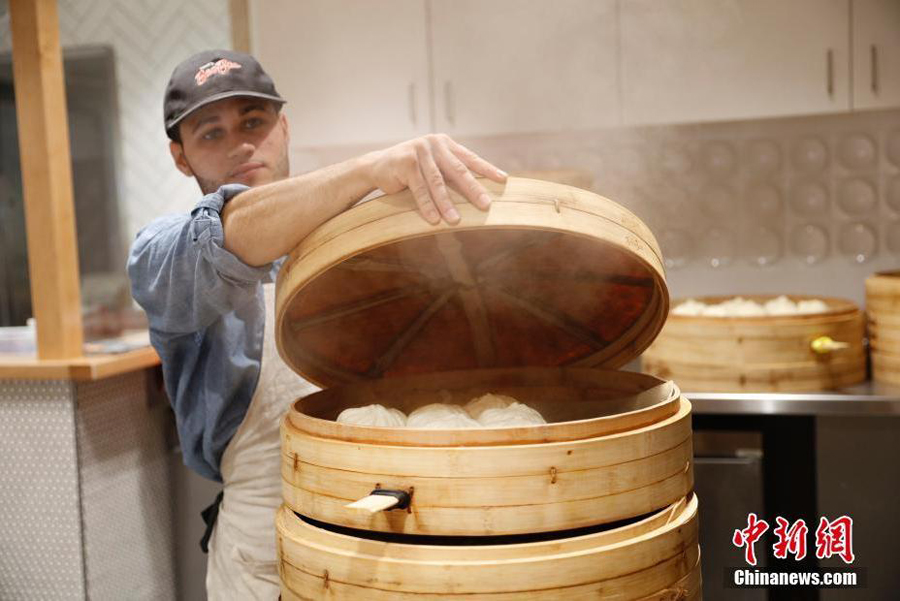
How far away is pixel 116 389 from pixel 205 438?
0.81 m

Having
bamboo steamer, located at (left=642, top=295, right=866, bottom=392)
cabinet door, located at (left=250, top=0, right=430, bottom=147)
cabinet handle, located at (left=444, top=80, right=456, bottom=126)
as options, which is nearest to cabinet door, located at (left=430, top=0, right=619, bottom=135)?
cabinet handle, located at (left=444, top=80, right=456, bottom=126)

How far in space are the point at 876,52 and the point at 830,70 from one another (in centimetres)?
15

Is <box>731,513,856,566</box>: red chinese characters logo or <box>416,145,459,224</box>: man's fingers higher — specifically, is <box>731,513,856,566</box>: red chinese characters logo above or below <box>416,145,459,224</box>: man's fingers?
below

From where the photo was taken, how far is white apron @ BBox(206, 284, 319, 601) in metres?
1.58

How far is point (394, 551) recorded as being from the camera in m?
0.97

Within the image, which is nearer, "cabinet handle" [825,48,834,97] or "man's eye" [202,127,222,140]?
"man's eye" [202,127,222,140]

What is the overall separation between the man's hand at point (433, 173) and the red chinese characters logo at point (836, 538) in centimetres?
196

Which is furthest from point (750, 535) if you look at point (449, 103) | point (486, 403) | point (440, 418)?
point (449, 103)

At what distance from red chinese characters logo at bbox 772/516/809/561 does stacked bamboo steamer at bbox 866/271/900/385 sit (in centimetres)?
55

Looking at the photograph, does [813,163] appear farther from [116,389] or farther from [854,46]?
[116,389]

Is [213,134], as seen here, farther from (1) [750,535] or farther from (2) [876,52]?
(2) [876,52]

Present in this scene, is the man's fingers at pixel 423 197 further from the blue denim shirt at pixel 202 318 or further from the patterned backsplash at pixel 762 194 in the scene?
the patterned backsplash at pixel 762 194

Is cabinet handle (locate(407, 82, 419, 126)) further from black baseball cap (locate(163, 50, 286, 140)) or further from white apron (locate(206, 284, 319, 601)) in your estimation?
white apron (locate(206, 284, 319, 601))

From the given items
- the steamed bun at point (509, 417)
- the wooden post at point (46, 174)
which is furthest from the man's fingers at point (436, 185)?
the wooden post at point (46, 174)
